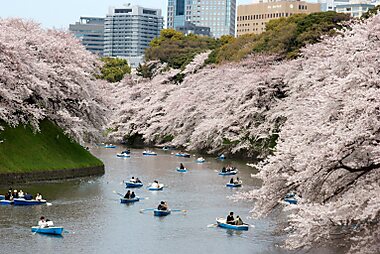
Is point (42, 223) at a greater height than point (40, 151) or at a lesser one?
lesser

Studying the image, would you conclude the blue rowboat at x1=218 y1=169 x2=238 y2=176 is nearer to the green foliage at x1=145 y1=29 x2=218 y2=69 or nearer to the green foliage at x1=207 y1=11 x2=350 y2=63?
the green foliage at x1=207 y1=11 x2=350 y2=63

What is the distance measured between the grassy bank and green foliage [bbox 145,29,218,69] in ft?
166

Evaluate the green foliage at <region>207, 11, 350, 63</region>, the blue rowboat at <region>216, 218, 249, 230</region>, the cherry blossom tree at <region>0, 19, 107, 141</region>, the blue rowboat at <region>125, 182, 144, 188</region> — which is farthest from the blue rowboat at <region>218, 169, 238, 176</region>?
the blue rowboat at <region>216, 218, 249, 230</region>

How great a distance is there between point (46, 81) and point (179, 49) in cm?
6464

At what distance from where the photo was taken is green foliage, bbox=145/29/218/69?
109438 millimetres

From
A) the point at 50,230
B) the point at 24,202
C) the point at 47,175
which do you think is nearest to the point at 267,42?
the point at 47,175

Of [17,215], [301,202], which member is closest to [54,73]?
[17,215]

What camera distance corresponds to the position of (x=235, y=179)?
53812 millimetres

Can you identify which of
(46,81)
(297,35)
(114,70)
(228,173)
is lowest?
(228,173)

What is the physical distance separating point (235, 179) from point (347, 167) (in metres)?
27.2

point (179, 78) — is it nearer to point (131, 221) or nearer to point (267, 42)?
point (267, 42)

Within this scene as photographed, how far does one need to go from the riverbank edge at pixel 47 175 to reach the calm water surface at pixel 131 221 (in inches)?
36.8

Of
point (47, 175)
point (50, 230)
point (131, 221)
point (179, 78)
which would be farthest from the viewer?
point (179, 78)

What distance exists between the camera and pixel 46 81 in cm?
5147
